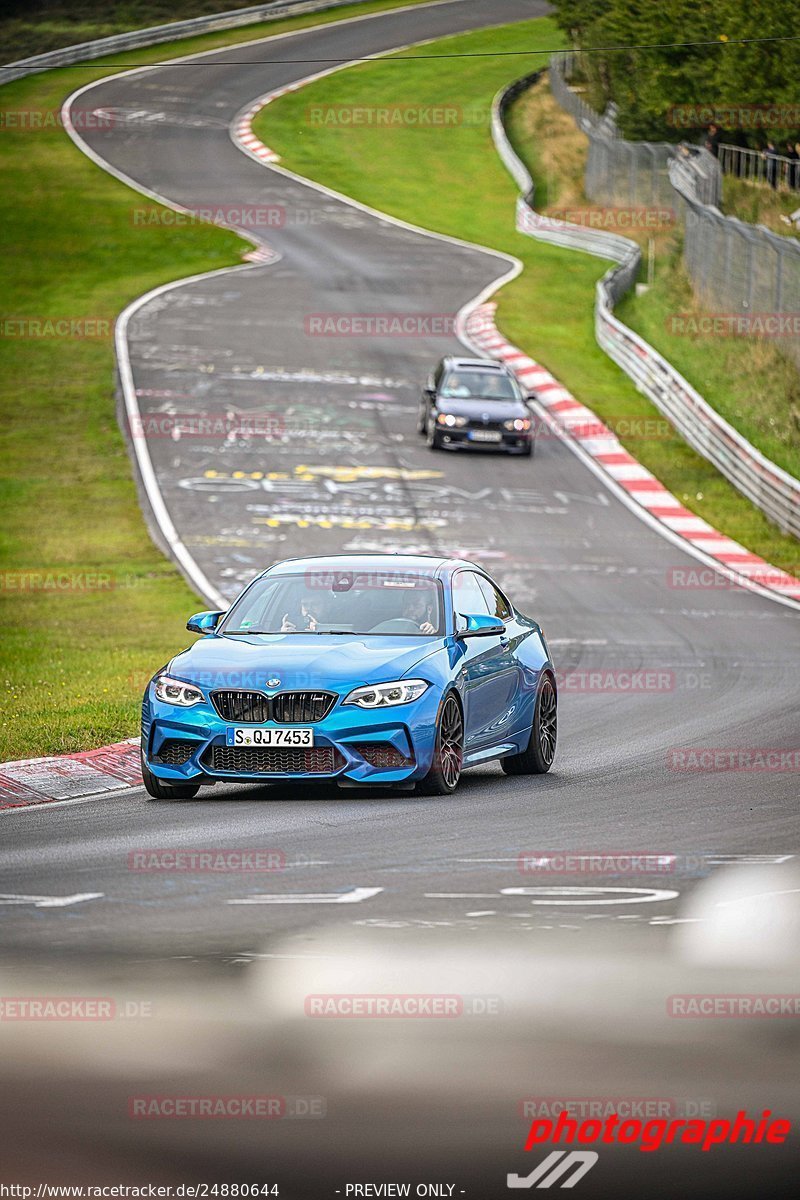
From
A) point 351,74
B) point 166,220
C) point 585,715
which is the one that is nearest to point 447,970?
point 585,715

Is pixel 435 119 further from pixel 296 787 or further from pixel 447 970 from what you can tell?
pixel 447 970

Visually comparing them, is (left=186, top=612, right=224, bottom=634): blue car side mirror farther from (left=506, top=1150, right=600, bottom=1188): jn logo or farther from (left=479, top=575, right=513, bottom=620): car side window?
(left=506, top=1150, right=600, bottom=1188): jn logo

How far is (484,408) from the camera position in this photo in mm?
35281

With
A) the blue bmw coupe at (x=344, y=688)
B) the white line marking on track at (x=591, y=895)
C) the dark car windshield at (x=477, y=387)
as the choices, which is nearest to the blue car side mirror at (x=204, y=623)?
the blue bmw coupe at (x=344, y=688)

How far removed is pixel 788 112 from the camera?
49781 mm

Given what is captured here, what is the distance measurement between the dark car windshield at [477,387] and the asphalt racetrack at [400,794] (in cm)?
112

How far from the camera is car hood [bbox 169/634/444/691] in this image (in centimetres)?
1195

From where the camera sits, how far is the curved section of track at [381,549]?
9508 millimetres

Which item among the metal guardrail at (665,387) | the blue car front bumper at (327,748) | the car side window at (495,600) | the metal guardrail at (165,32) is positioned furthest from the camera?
the metal guardrail at (165,32)

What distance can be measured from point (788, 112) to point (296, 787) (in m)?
40.5

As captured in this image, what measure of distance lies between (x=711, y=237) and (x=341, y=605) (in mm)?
31095

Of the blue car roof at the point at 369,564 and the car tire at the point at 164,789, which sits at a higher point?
the blue car roof at the point at 369,564

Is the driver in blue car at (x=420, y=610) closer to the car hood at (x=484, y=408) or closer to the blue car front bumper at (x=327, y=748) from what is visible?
the blue car front bumper at (x=327, y=748)

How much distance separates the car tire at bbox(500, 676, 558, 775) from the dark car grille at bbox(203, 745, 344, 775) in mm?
2139
